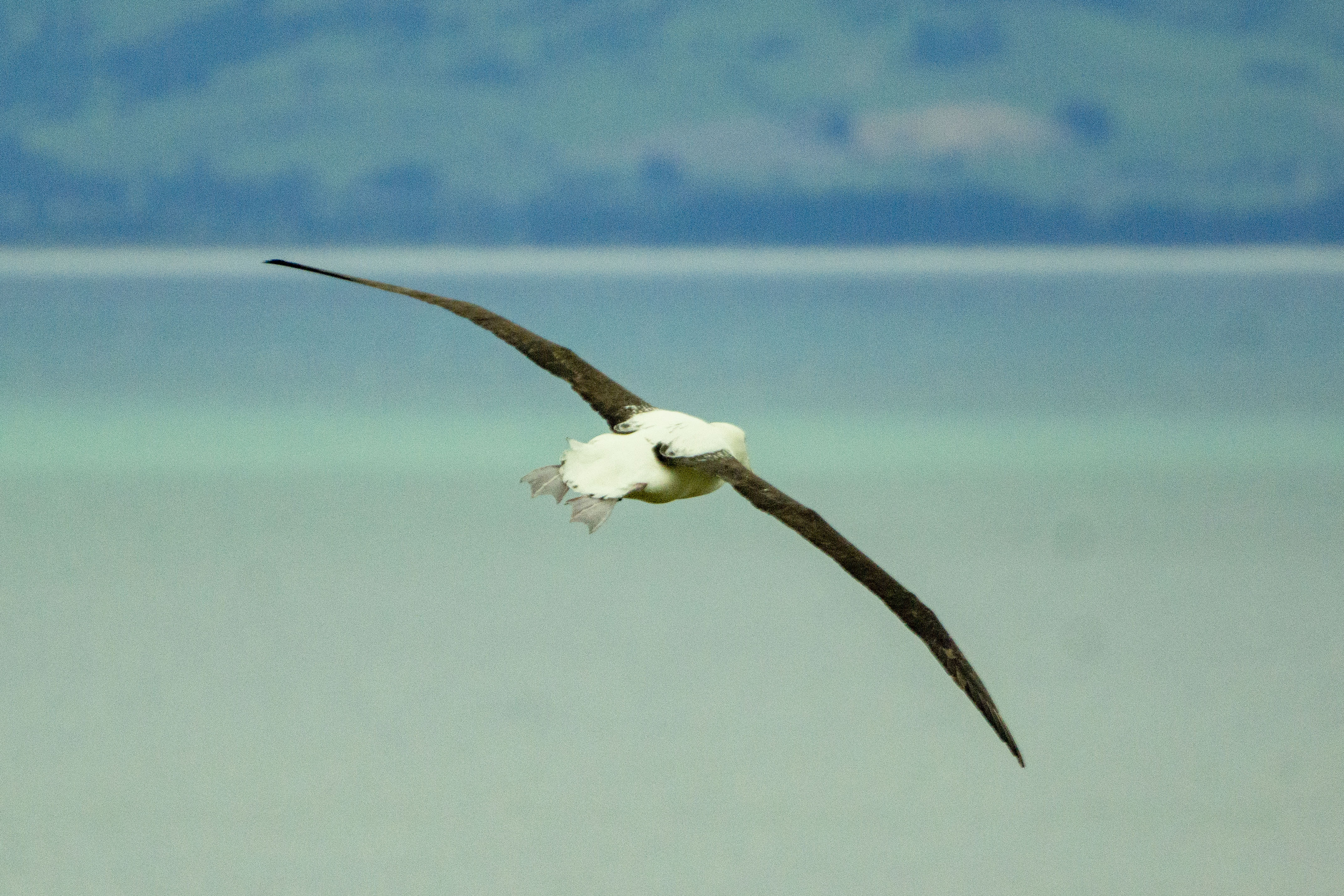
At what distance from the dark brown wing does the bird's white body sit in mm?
574

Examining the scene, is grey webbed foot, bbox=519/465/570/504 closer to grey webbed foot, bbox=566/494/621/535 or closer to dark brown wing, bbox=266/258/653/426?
grey webbed foot, bbox=566/494/621/535

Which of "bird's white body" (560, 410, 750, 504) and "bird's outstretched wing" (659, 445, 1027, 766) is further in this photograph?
"bird's white body" (560, 410, 750, 504)

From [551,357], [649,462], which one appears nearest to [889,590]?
[649,462]

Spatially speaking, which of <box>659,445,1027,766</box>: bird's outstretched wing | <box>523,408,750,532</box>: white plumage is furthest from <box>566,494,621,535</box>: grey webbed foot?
<box>659,445,1027,766</box>: bird's outstretched wing

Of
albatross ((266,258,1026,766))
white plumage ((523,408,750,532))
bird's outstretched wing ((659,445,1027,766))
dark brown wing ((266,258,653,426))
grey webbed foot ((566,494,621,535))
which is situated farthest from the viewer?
dark brown wing ((266,258,653,426))

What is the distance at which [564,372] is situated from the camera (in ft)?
30.3

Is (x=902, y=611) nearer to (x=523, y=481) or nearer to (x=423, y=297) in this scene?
(x=523, y=481)

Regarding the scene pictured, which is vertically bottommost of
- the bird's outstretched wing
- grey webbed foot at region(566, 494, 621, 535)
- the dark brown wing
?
the bird's outstretched wing

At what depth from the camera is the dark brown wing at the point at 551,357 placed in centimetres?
888

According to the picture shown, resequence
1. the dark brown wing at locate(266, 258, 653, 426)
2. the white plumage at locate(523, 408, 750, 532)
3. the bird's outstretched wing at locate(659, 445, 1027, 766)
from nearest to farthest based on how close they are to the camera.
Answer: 1. the bird's outstretched wing at locate(659, 445, 1027, 766)
2. the white plumage at locate(523, 408, 750, 532)
3. the dark brown wing at locate(266, 258, 653, 426)

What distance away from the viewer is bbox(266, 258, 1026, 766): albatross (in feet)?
20.5

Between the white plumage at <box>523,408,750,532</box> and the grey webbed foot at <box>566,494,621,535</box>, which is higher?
the white plumage at <box>523,408,750,532</box>

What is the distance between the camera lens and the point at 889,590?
248 inches

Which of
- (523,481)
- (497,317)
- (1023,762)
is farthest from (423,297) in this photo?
(1023,762)
